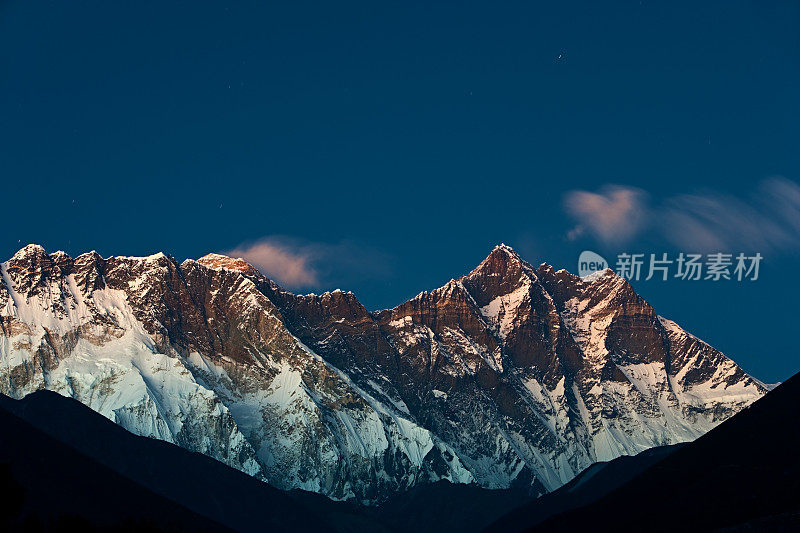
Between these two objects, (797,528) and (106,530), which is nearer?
(106,530)

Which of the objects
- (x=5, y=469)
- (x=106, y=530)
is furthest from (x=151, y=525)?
(x=5, y=469)

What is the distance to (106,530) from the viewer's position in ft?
447

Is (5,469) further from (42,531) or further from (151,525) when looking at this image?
(151,525)

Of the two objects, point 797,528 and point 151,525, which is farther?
point 797,528

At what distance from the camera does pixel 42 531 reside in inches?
5167

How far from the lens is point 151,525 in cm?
13788

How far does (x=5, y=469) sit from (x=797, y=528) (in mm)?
122212

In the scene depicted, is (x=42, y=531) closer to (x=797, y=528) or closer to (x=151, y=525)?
(x=151, y=525)

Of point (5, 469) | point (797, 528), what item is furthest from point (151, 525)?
point (797, 528)

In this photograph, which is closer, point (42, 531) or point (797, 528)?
point (42, 531)

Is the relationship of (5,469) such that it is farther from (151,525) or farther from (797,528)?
(797,528)

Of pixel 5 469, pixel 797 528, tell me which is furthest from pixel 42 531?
pixel 797 528

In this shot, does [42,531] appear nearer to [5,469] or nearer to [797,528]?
[5,469]

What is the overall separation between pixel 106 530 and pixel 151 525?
4.66 metres
